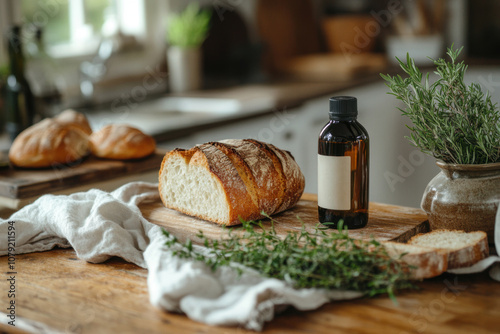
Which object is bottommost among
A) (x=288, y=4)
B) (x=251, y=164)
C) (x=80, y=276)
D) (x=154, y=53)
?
(x=80, y=276)

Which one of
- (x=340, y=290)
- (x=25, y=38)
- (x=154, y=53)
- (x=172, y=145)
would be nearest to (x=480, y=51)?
(x=154, y=53)

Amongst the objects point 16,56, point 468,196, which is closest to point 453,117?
point 468,196

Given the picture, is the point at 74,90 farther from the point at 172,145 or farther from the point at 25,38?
the point at 172,145

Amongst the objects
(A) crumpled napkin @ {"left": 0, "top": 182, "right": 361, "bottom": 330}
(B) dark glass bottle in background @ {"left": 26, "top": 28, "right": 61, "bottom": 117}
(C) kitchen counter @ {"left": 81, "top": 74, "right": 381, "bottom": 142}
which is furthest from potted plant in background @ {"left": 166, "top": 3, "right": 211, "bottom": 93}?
(A) crumpled napkin @ {"left": 0, "top": 182, "right": 361, "bottom": 330}

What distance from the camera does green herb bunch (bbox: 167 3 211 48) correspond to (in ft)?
10.3

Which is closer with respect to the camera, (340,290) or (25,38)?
(340,290)

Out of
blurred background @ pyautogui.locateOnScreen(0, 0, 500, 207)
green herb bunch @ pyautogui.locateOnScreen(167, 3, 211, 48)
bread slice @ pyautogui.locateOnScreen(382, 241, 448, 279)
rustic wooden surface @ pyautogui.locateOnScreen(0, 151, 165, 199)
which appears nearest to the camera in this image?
bread slice @ pyautogui.locateOnScreen(382, 241, 448, 279)

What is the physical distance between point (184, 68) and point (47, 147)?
167 cm

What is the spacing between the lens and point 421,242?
1.00 m

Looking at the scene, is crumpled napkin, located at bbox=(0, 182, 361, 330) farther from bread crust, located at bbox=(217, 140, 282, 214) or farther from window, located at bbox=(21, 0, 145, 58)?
window, located at bbox=(21, 0, 145, 58)

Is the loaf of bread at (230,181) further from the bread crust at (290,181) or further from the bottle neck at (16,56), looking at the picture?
the bottle neck at (16,56)

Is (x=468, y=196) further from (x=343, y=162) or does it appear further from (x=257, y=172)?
(x=257, y=172)

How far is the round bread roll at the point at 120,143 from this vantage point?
5.57 ft

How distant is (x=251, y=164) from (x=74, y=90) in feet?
6.09
